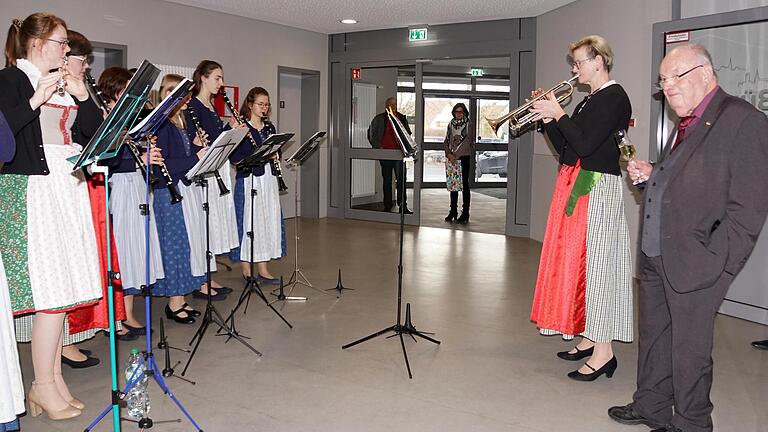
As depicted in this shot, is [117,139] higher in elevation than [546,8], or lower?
lower

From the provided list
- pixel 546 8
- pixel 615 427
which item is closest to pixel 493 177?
pixel 546 8

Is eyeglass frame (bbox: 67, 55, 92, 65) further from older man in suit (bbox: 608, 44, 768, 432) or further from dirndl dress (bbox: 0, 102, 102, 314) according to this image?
older man in suit (bbox: 608, 44, 768, 432)

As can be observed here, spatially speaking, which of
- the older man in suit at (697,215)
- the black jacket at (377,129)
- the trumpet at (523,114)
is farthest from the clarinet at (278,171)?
the black jacket at (377,129)

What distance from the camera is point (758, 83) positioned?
4781mm

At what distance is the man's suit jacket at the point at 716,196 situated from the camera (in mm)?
2387

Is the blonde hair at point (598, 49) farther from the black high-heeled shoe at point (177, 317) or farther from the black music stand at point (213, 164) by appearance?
the black high-heeled shoe at point (177, 317)

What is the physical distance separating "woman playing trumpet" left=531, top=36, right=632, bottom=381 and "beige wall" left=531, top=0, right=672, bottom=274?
8.57 feet

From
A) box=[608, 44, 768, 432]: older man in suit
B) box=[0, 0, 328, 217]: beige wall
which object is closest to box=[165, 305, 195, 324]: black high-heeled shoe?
box=[608, 44, 768, 432]: older man in suit

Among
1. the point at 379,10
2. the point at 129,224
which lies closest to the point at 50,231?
the point at 129,224

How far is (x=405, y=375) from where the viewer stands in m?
3.57

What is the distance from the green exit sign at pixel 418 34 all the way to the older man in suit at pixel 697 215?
6599mm

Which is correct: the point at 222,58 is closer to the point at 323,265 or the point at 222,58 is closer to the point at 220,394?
the point at 323,265

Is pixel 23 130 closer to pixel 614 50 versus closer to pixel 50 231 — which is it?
pixel 50 231

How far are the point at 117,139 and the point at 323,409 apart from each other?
4.99 ft
